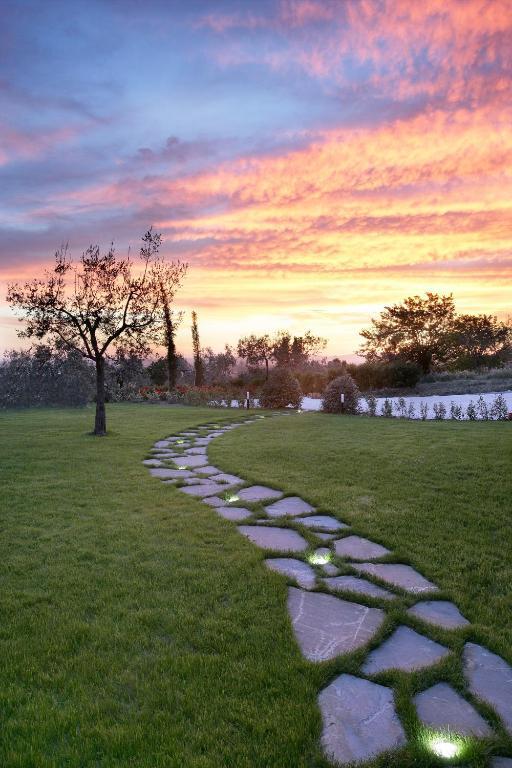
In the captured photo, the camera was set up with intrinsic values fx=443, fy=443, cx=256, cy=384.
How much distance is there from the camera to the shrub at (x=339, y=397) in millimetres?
15125

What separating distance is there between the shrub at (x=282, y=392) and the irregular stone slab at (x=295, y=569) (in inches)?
563

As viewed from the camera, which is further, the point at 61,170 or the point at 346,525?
the point at 61,170

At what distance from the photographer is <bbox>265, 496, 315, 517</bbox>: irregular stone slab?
4688 millimetres

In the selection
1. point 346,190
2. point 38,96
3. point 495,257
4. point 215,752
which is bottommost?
point 215,752

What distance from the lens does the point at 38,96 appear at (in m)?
8.57

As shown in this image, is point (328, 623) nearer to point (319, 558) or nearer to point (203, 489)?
point (319, 558)

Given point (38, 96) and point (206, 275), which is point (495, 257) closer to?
point (206, 275)

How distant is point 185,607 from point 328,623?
3.00ft

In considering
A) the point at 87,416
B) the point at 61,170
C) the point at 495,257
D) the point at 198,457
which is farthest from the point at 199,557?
the point at 495,257

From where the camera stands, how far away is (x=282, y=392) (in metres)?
17.9

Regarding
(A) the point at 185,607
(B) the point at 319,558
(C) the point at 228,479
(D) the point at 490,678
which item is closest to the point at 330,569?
(B) the point at 319,558

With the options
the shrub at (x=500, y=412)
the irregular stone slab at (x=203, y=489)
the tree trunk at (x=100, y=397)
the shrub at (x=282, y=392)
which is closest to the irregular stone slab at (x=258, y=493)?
the irregular stone slab at (x=203, y=489)

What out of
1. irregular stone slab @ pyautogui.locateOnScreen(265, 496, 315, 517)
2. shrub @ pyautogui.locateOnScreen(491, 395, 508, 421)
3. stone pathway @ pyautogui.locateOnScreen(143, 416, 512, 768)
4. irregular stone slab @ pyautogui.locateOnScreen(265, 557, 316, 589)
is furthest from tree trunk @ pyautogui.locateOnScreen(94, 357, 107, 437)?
shrub @ pyautogui.locateOnScreen(491, 395, 508, 421)

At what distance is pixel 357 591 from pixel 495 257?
13.6m
